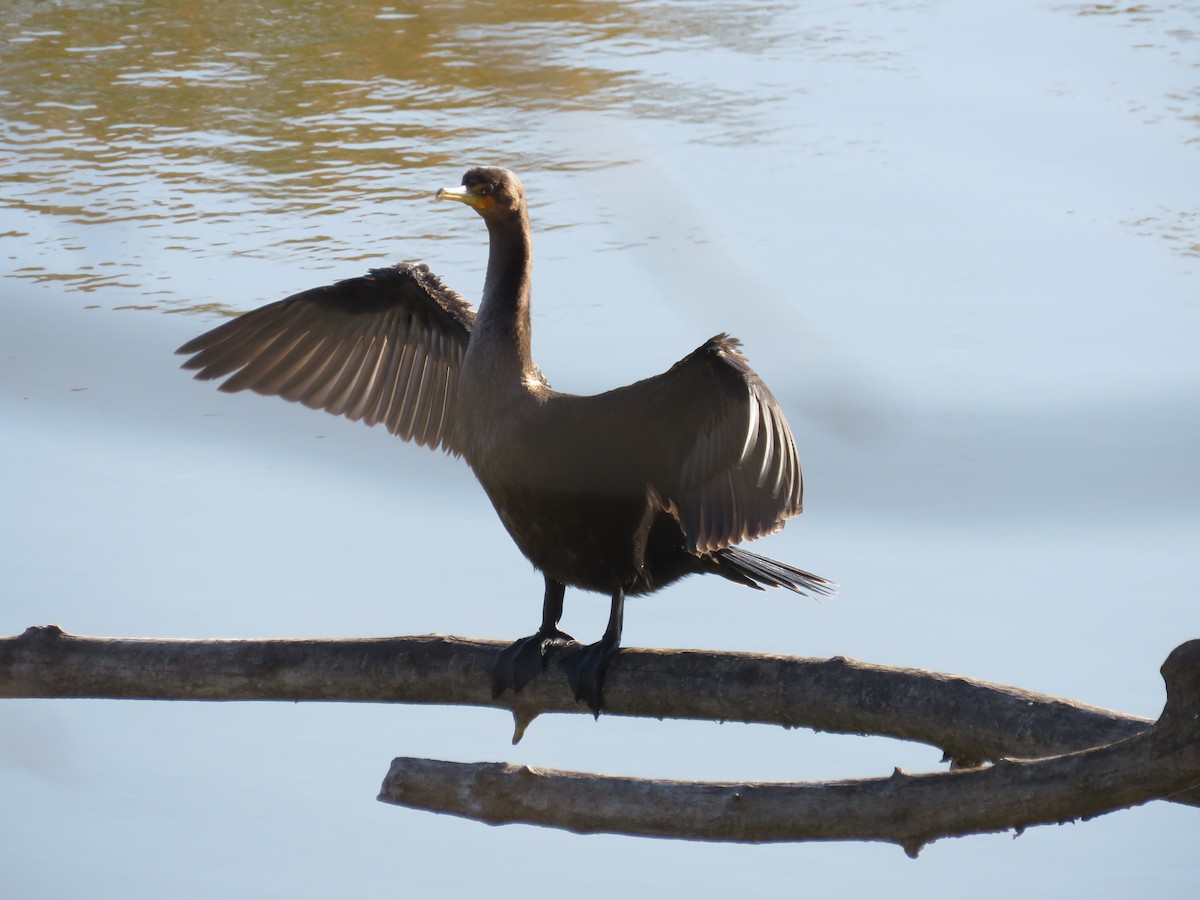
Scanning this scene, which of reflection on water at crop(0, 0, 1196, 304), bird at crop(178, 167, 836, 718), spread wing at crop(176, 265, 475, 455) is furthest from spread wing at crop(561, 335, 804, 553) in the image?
reflection on water at crop(0, 0, 1196, 304)

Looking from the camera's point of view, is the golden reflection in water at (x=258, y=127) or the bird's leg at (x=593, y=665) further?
the golden reflection in water at (x=258, y=127)

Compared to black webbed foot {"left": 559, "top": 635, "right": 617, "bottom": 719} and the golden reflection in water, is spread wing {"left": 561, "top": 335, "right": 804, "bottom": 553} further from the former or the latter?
the golden reflection in water

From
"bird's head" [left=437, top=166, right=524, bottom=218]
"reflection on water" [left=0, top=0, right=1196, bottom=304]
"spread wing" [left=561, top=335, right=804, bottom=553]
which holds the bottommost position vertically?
"reflection on water" [left=0, top=0, right=1196, bottom=304]

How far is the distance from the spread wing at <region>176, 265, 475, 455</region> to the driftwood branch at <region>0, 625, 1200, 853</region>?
1.59ft

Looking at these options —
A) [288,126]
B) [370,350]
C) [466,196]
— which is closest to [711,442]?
[466,196]

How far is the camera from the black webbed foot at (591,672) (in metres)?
1.71

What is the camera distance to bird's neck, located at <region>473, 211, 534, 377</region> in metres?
1.81

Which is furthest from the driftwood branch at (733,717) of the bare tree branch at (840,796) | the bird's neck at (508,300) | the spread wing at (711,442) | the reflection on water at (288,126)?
the reflection on water at (288,126)

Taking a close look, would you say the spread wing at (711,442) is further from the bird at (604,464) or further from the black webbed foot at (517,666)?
the black webbed foot at (517,666)

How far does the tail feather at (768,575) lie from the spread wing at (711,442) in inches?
7.4

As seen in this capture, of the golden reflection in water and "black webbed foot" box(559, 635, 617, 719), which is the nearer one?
"black webbed foot" box(559, 635, 617, 719)

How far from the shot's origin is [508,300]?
1842mm

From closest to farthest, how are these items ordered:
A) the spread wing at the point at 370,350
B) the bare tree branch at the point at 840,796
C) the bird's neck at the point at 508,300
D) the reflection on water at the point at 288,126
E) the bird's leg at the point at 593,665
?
the bare tree branch at the point at 840,796
the bird's leg at the point at 593,665
the bird's neck at the point at 508,300
the spread wing at the point at 370,350
the reflection on water at the point at 288,126

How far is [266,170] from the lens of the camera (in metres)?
4.10
